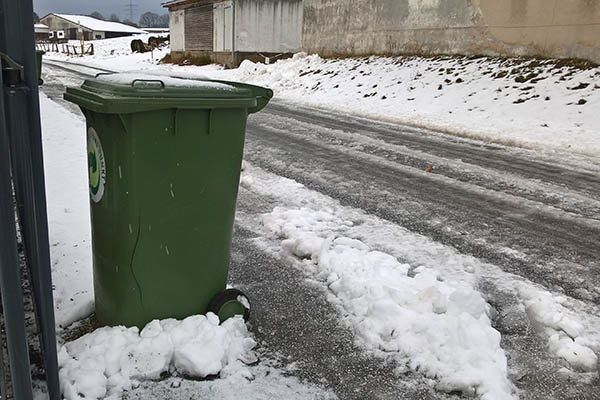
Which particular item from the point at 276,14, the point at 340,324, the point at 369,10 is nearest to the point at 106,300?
the point at 340,324

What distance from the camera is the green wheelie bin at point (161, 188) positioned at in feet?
7.29

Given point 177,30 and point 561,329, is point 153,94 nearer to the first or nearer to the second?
point 561,329

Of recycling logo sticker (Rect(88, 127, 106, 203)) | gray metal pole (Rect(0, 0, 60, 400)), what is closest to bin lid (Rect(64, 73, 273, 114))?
recycling logo sticker (Rect(88, 127, 106, 203))

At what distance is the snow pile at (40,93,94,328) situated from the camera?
295cm

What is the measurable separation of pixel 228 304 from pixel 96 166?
0.98 meters

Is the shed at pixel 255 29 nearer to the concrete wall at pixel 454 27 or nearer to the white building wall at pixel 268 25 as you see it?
the white building wall at pixel 268 25

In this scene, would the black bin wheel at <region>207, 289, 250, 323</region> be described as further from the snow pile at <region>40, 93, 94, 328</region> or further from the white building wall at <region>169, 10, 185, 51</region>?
the white building wall at <region>169, 10, 185, 51</region>

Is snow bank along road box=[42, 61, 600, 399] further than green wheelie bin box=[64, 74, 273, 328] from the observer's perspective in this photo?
Yes

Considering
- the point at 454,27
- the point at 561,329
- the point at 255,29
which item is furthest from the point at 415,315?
the point at 255,29

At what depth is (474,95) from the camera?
38.6 feet

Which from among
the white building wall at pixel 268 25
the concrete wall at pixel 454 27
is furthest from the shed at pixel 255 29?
the concrete wall at pixel 454 27

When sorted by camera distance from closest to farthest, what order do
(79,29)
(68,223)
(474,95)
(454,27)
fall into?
(68,223) → (474,95) → (454,27) → (79,29)

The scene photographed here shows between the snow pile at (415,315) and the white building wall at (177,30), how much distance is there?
30528 mm

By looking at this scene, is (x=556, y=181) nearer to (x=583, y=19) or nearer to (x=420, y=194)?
(x=420, y=194)
